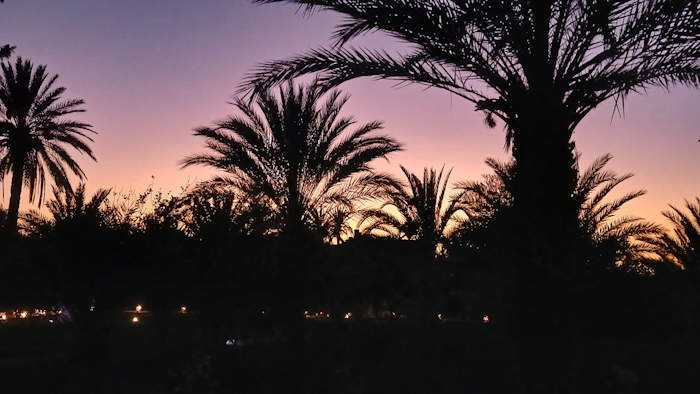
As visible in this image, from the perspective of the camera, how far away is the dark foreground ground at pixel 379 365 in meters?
10.0

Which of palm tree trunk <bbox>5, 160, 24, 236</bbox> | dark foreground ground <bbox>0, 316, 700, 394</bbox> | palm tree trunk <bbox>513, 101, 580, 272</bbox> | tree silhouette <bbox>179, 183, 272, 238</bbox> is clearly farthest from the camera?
palm tree trunk <bbox>5, 160, 24, 236</bbox>

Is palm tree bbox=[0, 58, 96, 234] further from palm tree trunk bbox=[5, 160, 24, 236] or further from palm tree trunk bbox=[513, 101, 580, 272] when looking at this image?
palm tree trunk bbox=[513, 101, 580, 272]

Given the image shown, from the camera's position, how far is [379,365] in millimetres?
11148

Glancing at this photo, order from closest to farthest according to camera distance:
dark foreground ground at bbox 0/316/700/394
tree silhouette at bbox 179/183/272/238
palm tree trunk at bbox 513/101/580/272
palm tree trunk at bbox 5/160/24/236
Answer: palm tree trunk at bbox 513/101/580/272
dark foreground ground at bbox 0/316/700/394
tree silhouette at bbox 179/183/272/238
palm tree trunk at bbox 5/160/24/236

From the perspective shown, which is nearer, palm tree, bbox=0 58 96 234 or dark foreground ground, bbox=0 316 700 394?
dark foreground ground, bbox=0 316 700 394

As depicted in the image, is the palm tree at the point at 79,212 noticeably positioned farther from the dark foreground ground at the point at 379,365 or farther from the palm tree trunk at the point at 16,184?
the palm tree trunk at the point at 16,184

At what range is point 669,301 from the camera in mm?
13492

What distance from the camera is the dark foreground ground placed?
10016mm

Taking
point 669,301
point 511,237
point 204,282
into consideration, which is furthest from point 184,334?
point 669,301

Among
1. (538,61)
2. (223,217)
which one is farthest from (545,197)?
(223,217)

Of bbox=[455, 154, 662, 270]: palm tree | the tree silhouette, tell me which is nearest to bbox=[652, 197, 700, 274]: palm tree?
bbox=[455, 154, 662, 270]: palm tree

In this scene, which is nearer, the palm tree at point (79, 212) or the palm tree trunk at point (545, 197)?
the palm tree trunk at point (545, 197)

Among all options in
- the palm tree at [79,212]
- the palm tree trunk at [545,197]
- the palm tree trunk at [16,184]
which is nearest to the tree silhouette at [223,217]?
the palm tree at [79,212]

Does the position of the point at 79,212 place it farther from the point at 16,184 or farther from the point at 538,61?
the point at 16,184
